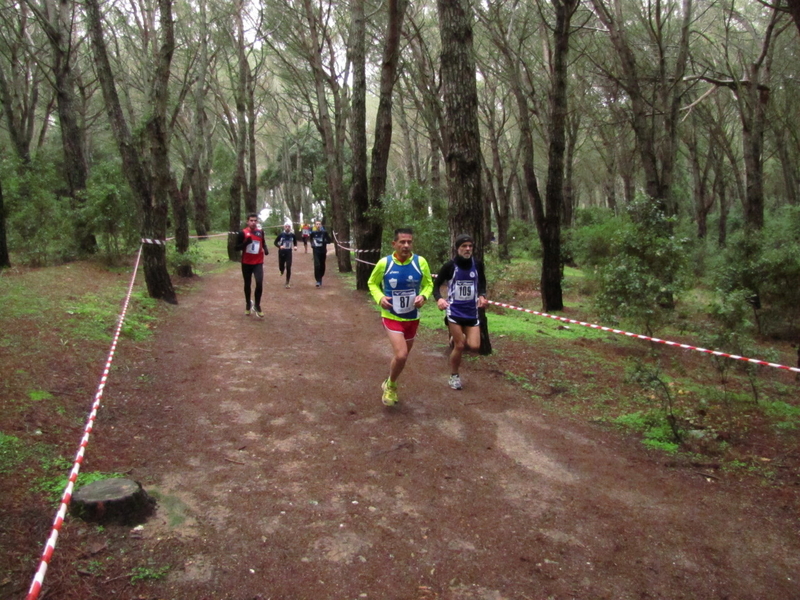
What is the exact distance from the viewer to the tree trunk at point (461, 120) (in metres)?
8.01

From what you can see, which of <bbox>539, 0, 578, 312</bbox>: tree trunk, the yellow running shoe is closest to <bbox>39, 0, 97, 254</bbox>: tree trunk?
the yellow running shoe

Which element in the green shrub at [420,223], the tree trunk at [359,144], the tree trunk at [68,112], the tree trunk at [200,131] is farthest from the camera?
the tree trunk at [200,131]

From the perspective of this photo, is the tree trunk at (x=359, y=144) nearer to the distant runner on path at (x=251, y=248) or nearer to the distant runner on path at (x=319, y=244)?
the distant runner on path at (x=319, y=244)

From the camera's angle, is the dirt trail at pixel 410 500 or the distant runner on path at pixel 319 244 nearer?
the dirt trail at pixel 410 500

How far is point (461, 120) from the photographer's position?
26.6ft

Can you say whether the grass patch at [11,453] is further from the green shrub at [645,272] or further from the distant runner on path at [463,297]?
the green shrub at [645,272]

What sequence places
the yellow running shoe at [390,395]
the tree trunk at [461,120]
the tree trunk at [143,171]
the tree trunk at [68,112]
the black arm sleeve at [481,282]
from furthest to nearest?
the tree trunk at [68,112] → the tree trunk at [143,171] → the tree trunk at [461,120] → the black arm sleeve at [481,282] → the yellow running shoe at [390,395]

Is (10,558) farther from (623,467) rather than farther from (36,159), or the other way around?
(36,159)

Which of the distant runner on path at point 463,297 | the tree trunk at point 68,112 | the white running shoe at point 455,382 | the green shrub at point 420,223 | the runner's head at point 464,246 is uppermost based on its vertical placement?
the tree trunk at point 68,112

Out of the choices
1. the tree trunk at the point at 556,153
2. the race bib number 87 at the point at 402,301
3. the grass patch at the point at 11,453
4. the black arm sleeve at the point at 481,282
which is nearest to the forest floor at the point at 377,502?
the grass patch at the point at 11,453

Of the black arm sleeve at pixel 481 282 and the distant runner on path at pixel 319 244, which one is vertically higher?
the distant runner on path at pixel 319 244

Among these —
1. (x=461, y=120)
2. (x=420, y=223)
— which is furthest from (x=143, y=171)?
(x=461, y=120)

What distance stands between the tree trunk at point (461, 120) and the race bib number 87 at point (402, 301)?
2453 mm

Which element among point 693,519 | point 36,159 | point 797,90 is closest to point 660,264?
point 693,519
